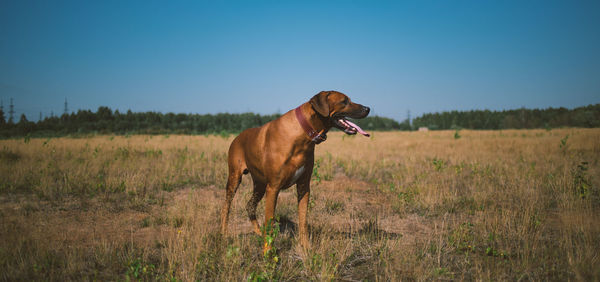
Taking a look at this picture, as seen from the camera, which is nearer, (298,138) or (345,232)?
(298,138)

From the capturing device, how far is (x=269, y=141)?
3590 millimetres

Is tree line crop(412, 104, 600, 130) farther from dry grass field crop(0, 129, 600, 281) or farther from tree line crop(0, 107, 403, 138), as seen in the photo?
dry grass field crop(0, 129, 600, 281)

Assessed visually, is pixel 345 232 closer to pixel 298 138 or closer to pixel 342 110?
pixel 298 138

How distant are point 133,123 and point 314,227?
7338 cm

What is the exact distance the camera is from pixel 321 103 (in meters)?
3.24

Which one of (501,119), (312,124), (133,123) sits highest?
(501,119)

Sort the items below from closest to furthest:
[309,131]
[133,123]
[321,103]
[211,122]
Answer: [321,103], [309,131], [133,123], [211,122]

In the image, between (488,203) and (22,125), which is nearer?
(488,203)

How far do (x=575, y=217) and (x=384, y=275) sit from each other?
3879 millimetres

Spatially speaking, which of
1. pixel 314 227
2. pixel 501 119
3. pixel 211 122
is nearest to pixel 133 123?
pixel 211 122

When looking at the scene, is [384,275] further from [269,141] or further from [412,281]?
[269,141]

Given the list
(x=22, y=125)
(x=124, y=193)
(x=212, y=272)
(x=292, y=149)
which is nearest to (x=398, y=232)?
(x=292, y=149)

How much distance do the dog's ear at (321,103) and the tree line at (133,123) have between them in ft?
118

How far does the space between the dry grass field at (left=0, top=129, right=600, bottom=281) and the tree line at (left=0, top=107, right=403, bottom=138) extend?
3087 cm
